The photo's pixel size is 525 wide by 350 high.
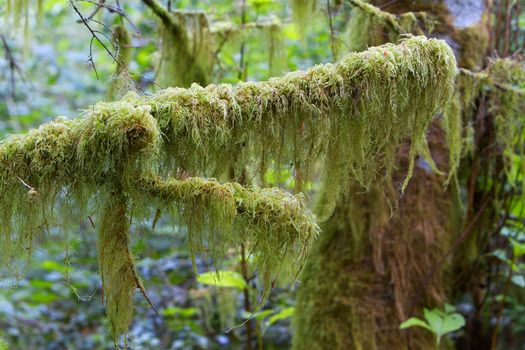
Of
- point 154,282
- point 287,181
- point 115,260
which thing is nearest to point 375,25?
point 287,181

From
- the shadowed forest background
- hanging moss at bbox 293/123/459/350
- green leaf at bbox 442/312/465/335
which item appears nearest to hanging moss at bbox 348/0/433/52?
the shadowed forest background

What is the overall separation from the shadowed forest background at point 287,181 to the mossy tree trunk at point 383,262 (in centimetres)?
1

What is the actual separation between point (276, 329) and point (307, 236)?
3.56 metres

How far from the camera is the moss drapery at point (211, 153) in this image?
1448mm

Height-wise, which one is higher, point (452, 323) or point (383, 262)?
point (383, 262)

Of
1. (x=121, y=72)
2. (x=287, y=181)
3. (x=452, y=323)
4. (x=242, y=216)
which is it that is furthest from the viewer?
(x=452, y=323)

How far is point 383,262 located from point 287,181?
3.11 ft

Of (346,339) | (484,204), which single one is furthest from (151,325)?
(484,204)

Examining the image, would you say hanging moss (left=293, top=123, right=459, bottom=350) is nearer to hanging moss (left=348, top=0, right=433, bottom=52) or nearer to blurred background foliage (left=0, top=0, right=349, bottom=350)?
hanging moss (left=348, top=0, right=433, bottom=52)

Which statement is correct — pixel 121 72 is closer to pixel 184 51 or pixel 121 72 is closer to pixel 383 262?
pixel 184 51

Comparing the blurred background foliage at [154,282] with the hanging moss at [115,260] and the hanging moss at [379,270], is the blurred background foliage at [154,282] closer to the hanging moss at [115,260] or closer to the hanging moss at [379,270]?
the hanging moss at [379,270]

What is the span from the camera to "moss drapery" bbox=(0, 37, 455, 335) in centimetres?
145

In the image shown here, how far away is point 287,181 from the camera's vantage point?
7.45 ft

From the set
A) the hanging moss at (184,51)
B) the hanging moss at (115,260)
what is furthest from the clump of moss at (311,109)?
the hanging moss at (184,51)
